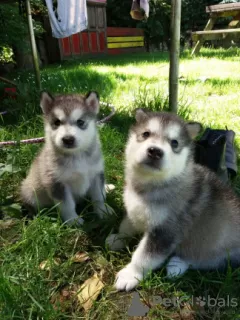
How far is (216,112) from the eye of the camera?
18.5 feet

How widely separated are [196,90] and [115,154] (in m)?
3.65

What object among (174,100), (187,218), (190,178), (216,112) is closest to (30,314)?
(187,218)

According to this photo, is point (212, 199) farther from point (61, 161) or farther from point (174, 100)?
point (174, 100)

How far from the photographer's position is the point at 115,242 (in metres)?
2.64

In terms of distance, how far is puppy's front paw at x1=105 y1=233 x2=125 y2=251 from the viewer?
2616 mm

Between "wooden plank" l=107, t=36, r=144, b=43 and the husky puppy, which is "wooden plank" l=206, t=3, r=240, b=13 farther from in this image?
the husky puppy

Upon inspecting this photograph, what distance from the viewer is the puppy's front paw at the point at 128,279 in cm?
219

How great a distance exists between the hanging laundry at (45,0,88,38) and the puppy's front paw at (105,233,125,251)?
15.5 feet

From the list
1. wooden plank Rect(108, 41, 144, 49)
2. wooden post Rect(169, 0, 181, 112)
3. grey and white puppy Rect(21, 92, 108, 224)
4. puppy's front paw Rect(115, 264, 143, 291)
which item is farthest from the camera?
wooden plank Rect(108, 41, 144, 49)

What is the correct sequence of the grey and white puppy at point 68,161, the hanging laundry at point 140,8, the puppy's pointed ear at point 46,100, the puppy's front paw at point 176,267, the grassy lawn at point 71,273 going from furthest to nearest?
1. the hanging laundry at point 140,8
2. the puppy's pointed ear at point 46,100
3. the grey and white puppy at point 68,161
4. the puppy's front paw at point 176,267
5. the grassy lawn at point 71,273

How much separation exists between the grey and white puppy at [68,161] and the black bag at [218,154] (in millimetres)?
1207

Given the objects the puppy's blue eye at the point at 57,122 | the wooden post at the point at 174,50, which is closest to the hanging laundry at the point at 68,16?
the wooden post at the point at 174,50

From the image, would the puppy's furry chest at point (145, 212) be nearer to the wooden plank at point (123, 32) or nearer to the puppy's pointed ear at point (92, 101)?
the puppy's pointed ear at point (92, 101)

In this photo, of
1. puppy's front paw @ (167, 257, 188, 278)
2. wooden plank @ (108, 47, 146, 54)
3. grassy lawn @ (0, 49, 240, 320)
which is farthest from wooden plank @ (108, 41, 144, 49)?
puppy's front paw @ (167, 257, 188, 278)
